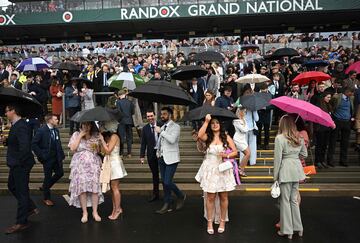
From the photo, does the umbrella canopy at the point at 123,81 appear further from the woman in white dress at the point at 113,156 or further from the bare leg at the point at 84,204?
the bare leg at the point at 84,204

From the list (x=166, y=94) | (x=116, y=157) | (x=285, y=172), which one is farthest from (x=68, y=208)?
(x=285, y=172)

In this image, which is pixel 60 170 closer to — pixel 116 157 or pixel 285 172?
pixel 116 157

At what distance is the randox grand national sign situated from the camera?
86.9 feet

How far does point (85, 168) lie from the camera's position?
263 inches

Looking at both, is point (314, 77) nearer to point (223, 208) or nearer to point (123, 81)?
point (123, 81)

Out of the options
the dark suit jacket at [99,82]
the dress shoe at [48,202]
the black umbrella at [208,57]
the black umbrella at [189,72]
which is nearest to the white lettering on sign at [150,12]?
the dark suit jacket at [99,82]

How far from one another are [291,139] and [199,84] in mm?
5835

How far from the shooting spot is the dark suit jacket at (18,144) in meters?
6.25

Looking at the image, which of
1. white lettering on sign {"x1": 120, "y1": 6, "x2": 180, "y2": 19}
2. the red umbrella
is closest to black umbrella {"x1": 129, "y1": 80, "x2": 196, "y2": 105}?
A: the red umbrella

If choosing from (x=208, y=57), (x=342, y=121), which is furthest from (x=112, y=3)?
(x=342, y=121)

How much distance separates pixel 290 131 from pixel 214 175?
53.8 inches

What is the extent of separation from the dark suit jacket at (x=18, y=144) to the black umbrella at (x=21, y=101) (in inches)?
14.0

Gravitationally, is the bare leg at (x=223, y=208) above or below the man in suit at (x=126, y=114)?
below

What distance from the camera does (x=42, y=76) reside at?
13570 millimetres
